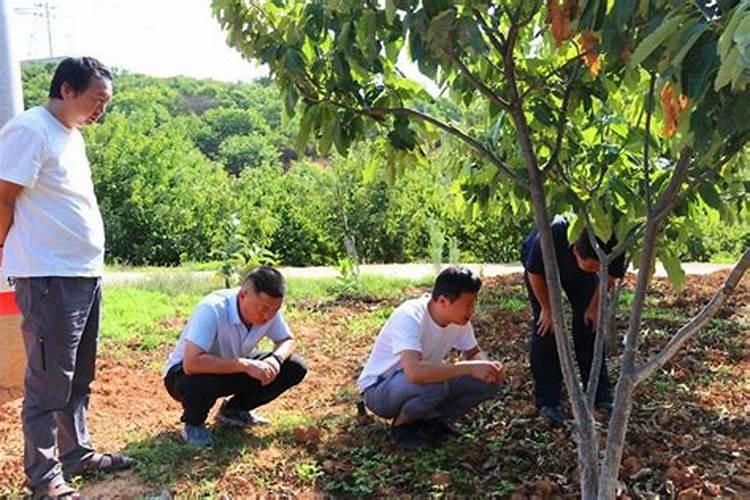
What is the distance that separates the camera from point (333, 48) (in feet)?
8.05

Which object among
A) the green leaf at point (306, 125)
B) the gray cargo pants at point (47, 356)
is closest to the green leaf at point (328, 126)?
the green leaf at point (306, 125)

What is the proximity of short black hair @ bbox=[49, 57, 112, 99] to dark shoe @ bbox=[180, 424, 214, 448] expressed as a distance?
1457 mm

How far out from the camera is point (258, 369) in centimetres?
340

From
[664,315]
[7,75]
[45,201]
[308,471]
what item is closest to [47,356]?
[45,201]

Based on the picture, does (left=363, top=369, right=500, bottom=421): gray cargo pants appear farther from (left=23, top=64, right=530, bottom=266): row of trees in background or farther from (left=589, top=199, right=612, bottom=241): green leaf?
(left=23, top=64, right=530, bottom=266): row of trees in background

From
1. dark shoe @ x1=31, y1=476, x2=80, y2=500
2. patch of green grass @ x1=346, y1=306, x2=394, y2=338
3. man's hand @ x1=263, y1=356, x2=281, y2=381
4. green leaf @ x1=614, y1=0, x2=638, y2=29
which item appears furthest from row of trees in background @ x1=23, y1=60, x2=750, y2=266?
green leaf @ x1=614, y1=0, x2=638, y2=29

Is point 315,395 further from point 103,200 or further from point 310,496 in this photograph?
point 103,200

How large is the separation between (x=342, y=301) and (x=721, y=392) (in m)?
3.46

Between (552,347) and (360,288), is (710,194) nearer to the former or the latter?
(552,347)

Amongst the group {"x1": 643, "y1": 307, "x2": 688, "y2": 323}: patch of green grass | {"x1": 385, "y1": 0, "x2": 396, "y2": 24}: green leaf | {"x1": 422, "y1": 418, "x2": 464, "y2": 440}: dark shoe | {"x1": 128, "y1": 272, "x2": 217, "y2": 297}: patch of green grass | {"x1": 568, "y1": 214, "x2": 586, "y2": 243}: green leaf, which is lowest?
{"x1": 422, "y1": 418, "x2": 464, "y2": 440}: dark shoe

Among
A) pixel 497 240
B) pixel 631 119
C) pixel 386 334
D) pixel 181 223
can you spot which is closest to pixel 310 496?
pixel 386 334

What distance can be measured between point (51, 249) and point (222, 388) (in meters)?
0.93

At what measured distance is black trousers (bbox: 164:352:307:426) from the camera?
3.44 meters

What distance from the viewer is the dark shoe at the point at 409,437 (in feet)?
11.5
